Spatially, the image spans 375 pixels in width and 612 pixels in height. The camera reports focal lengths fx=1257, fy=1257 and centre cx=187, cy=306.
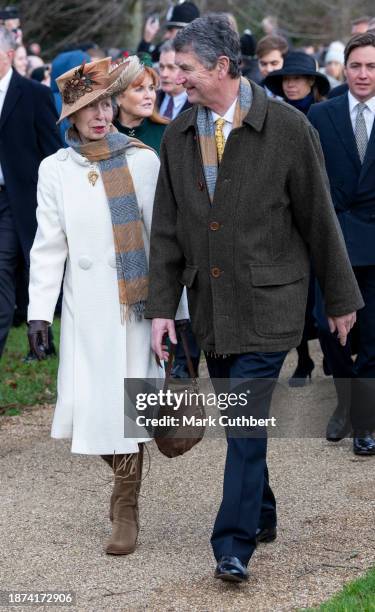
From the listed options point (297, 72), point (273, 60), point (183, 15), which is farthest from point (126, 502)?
point (183, 15)

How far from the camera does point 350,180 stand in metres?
6.89

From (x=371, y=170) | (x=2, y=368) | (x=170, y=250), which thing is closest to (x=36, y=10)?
(x=2, y=368)

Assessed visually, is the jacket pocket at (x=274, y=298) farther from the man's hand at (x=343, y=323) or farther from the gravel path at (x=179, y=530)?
the gravel path at (x=179, y=530)

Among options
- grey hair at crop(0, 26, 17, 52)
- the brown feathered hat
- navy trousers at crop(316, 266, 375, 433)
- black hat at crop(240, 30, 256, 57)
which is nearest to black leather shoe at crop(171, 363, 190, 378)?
navy trousers at crop(316, 266, 375, 433)

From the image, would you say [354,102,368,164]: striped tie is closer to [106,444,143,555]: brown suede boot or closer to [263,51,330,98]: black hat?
[263,51,330,98]: black hat

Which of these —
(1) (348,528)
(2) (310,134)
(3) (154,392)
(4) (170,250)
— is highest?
(2) (310,134)

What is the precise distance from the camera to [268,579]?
16.2ft

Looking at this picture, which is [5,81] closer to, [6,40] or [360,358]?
[6,40]

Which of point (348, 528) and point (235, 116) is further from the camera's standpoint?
point (348, 528)

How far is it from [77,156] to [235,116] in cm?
83

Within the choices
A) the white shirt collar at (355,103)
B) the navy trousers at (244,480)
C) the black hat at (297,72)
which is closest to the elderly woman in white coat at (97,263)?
the navy trousers at (244,480)

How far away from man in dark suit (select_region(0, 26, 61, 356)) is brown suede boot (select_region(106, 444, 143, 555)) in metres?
2.83

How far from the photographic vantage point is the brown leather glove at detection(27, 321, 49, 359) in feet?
17.4

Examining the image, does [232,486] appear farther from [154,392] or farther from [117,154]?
[117,154]
